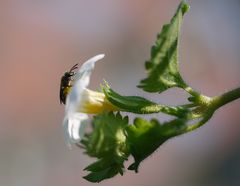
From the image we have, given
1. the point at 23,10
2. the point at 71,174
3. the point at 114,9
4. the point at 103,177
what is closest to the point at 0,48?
the point at 23,10

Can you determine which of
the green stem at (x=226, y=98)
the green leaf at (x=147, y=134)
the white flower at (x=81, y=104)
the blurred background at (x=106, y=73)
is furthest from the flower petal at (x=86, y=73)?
the blurred background at (x=106, y=73)

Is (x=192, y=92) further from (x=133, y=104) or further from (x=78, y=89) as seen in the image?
(x=78, y=89)

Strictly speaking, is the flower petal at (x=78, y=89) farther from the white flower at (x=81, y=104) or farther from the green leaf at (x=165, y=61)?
the green leaf at (x=165, y=61)

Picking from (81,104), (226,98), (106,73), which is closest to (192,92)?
(226,98)

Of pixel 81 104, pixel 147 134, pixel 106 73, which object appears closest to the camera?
pixel 147 134

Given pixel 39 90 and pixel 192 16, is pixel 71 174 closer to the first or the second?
pixel 39 90

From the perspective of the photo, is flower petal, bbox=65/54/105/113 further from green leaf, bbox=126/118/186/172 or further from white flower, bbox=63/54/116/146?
green leaf, bbox=126/118/186/172
